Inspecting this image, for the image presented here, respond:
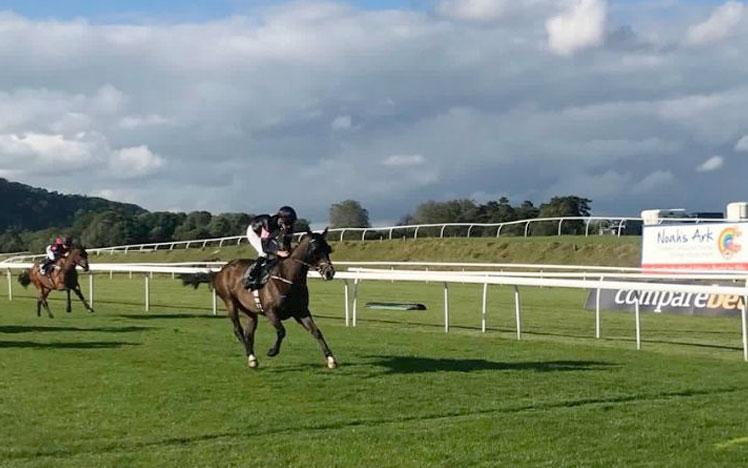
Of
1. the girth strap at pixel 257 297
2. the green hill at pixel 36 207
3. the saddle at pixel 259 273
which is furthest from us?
the green hill at pixel 36 207

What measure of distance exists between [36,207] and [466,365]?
427 feet

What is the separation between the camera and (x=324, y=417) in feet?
29.5

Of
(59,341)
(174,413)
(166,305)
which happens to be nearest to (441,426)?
(174,413)

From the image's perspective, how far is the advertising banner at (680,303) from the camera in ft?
70.5

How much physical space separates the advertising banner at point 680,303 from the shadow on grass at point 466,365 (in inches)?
A: 345

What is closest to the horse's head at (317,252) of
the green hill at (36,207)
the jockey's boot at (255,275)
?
the jockey's boot at (255,275)

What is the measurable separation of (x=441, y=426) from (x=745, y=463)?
Result: 7.70 ft

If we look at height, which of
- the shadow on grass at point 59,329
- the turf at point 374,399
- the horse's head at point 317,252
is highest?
the horse's head at point 317,252

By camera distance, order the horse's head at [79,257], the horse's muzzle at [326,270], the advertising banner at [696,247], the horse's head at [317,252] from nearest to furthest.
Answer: the horse's muzzle at [326,270] → the horse's head at [317,252] → the horse's head at [79,257] → the advertising banner at [696,247]

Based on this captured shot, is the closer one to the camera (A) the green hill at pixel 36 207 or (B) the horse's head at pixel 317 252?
(B) the horse's head at pixel 317 252

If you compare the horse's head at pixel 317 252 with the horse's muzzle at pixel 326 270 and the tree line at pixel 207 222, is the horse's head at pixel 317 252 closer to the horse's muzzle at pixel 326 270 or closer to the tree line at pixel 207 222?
the horse's muzzle at pixel 326 270

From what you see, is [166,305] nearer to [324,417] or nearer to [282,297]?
[282,297]

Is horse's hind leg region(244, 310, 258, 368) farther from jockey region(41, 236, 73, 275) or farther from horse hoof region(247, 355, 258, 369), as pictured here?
jockey region(41, 236, 73, 275)

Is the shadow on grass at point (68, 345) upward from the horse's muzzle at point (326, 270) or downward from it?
downward
